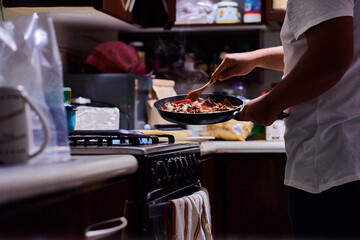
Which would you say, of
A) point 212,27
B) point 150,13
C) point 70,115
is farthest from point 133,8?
point 70,115

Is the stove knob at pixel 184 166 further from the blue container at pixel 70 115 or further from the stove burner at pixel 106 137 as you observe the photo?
the blue container at pixel 70 115

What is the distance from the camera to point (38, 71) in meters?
1.11

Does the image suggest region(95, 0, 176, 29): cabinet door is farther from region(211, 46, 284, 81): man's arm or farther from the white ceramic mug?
the white ceramic mug

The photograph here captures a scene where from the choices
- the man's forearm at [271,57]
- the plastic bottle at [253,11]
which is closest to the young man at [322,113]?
the man's forearm at [271,57]

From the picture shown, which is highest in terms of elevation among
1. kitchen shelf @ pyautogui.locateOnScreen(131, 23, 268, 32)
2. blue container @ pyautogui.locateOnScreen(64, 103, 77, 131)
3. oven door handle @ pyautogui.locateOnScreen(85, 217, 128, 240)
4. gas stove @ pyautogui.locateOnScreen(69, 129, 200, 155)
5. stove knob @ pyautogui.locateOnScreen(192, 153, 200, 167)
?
kitchen shelf @ pyautogui.locateOnScreen(131, 23, 268, 32)

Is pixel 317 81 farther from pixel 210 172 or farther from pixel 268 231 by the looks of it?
pixel 268 231

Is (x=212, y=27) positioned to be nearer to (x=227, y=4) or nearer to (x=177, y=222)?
(x=227, y=4)

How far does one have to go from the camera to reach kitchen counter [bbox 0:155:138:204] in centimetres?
85

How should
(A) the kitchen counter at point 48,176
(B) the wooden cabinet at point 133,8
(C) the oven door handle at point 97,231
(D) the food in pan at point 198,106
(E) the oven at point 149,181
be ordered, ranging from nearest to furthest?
(A) the kitchen counter at point 48,176
(C) the oven door handle at point 97,231
(E) the oven at point 149,181
(D) the food in pan at point 198,106
(B) the wooden cabinet at point 133,8

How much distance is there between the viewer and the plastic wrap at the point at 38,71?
1.09 metres

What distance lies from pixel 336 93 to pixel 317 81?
0.30 ft

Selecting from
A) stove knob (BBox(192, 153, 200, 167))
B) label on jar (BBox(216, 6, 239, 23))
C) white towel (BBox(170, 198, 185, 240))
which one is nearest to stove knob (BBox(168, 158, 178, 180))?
white towel (BBox(170, 198, 185, 240))

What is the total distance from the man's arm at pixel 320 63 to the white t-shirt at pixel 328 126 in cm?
5

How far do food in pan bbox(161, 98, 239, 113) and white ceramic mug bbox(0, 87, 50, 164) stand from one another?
96cm
